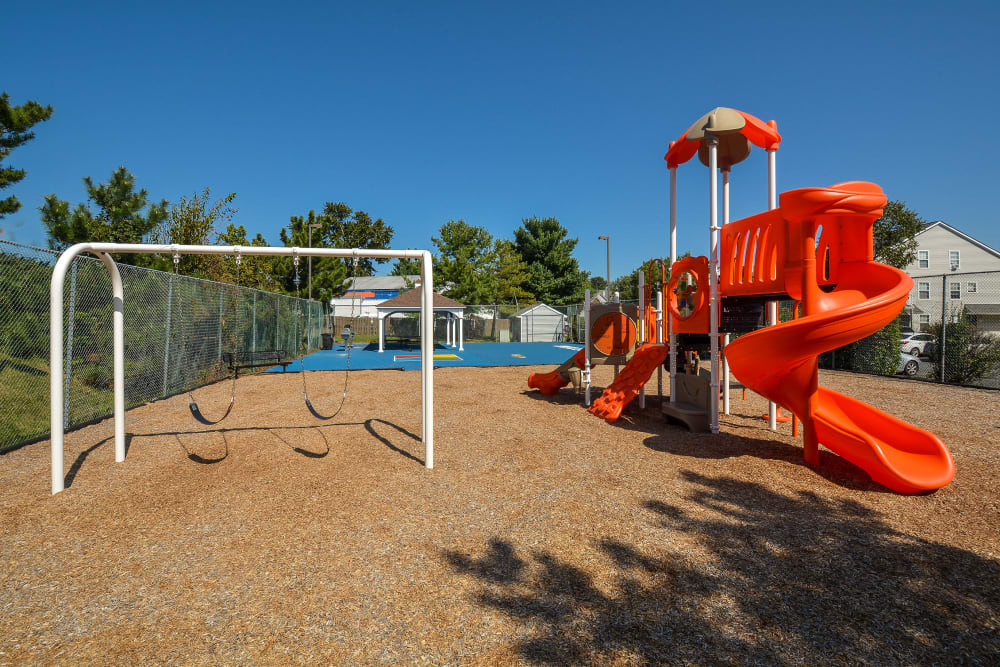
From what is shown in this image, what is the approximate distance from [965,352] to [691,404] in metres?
8.50

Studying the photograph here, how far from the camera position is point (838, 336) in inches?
173

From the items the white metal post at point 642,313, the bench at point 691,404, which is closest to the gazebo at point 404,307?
the white metal post at point 642,313

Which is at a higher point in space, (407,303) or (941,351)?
(407,303)

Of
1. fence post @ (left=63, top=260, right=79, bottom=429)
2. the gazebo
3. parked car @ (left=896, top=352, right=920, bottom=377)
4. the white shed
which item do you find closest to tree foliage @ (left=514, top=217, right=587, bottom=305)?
the white shed

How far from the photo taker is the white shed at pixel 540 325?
109ft

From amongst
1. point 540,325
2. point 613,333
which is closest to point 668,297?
point 613,333

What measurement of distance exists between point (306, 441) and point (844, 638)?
576cm

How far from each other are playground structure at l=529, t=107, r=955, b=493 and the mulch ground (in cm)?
38

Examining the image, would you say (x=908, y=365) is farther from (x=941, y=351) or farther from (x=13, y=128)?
(x=13, y=128)

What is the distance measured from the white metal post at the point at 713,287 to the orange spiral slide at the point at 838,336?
1.19 metres

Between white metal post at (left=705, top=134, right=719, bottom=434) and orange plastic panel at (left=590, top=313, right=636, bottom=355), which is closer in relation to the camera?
white metal post at (left=705, top=134, right=719, bottom=434)

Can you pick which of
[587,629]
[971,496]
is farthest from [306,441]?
[971,496]

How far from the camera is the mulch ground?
233 centimetres

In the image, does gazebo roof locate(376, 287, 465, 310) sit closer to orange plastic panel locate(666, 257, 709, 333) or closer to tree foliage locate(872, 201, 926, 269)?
orange plastic panel locate(666, 257, 709, 333)
